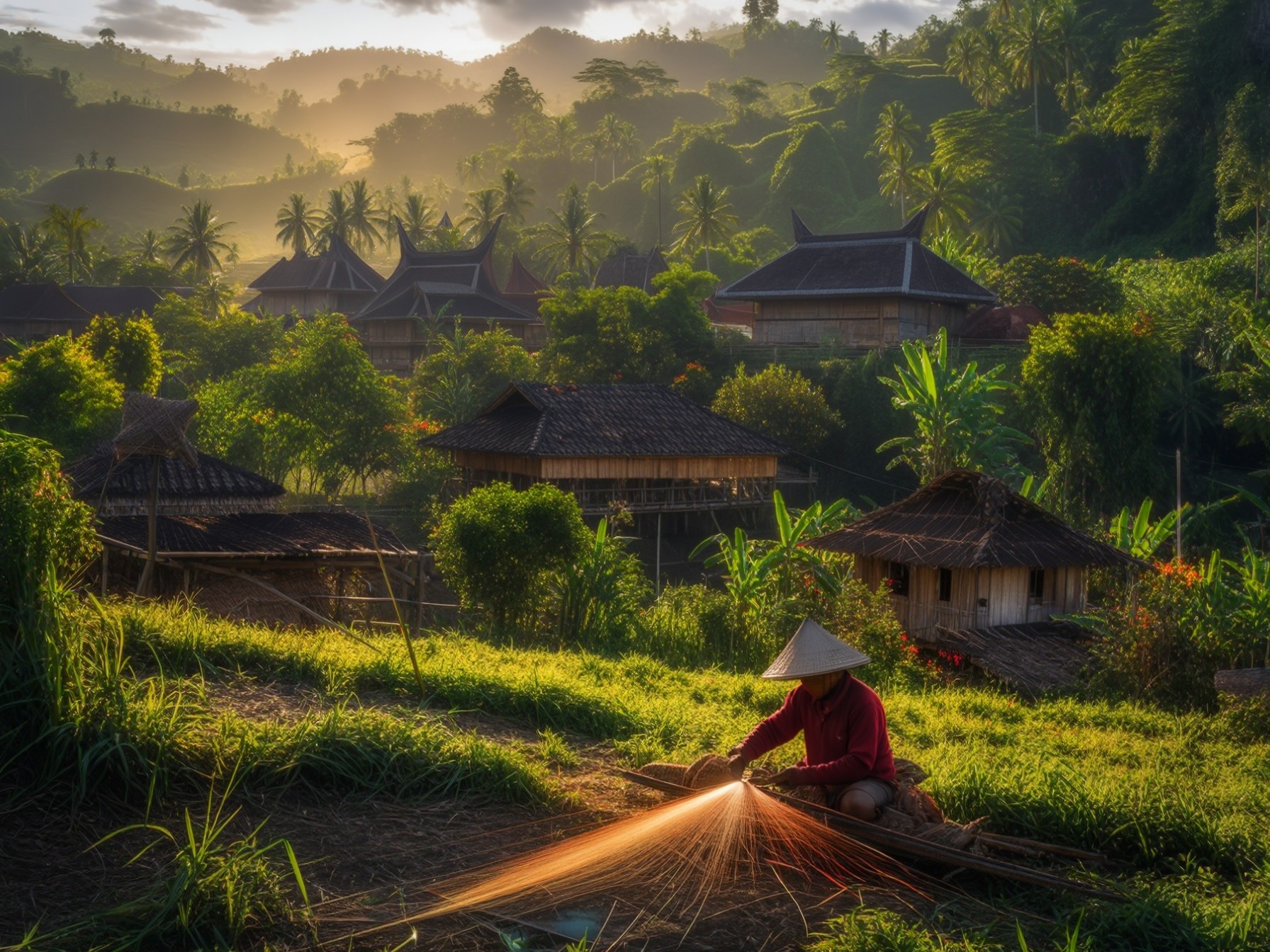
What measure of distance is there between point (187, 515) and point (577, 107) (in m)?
93.9

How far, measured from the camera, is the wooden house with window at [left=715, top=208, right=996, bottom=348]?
3862cm

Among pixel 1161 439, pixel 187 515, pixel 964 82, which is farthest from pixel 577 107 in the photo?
pixel 187 515

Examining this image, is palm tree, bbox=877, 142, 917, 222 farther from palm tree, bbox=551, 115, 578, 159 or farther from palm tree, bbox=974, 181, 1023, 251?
palm tree, bbox=551, 115, 578, 159

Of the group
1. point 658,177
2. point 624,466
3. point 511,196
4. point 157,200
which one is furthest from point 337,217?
point 157,200

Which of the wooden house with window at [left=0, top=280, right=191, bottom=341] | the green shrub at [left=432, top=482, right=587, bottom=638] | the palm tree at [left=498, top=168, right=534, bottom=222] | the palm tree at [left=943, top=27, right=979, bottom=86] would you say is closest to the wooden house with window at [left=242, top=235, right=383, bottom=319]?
the wooden house with window at [left=0, top=280, right=191, bottom=341]

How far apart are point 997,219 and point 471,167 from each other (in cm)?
6212

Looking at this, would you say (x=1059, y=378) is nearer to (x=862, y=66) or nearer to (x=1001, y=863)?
(x=1001, y=863)

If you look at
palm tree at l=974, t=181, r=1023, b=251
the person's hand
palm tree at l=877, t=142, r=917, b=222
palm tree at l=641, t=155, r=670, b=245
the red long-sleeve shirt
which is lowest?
the person's hand

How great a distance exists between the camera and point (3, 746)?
5621 millimetres

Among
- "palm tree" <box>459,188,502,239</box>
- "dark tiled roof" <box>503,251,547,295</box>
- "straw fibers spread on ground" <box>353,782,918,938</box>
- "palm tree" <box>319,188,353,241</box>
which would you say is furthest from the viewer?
"palm tree" <box>319,188,353,241</box>

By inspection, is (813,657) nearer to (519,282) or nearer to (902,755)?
(902,755)

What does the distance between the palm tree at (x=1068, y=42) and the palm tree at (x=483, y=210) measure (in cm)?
3217

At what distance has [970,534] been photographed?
1944cm

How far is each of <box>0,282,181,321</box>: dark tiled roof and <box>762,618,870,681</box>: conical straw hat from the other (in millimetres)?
51780
